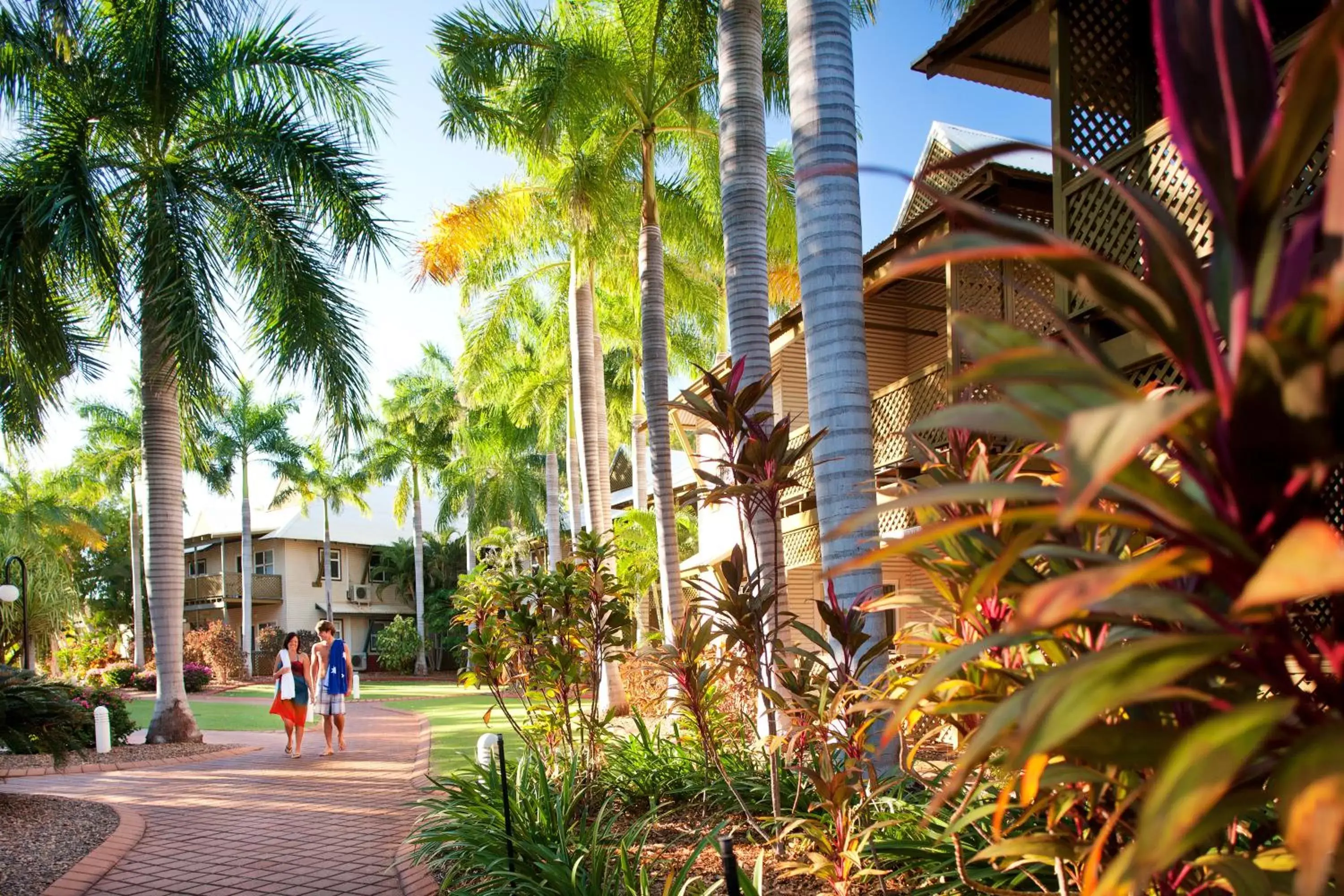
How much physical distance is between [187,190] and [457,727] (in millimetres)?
10260

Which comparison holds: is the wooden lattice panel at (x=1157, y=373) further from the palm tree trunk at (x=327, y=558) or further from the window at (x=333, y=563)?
the window at (x=333, y=563)

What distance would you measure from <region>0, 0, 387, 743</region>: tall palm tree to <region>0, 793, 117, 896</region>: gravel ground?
17.7 feet

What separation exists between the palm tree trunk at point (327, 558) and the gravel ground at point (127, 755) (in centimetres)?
3216

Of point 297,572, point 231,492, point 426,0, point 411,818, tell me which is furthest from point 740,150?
point 297,572

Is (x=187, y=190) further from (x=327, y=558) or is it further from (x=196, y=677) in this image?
(x=327, y=558)

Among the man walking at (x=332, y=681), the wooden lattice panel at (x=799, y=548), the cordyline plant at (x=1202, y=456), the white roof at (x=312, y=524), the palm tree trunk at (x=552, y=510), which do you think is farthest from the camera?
the white roof at (x=312, y=524)

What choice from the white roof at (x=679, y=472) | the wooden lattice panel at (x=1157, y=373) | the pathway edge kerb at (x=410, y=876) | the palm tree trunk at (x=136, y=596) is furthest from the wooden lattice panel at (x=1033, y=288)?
the palm tree trunk at (x=136, y=596)

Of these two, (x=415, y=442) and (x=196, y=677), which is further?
(x=415, y=442)

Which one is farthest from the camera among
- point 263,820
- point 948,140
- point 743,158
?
point 948,140

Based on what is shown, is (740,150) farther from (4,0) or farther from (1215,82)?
(4,0)

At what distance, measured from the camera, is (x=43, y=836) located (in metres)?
7.76

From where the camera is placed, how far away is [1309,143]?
1304 millimetres

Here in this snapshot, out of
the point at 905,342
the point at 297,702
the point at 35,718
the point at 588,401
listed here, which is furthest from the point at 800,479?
the point at 35,718

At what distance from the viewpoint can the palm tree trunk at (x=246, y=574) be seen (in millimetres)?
41875
